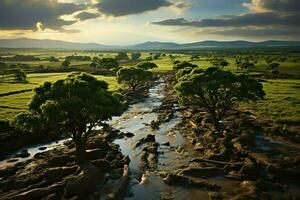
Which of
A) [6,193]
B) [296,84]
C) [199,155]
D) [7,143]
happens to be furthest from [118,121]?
[296,84]

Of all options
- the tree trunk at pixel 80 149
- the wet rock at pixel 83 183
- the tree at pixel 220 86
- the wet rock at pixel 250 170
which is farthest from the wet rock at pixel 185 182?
the tree at pixel 220 86

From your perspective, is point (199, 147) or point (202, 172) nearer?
point (202, 172)

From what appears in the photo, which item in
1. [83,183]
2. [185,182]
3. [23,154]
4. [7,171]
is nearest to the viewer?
[83,183]

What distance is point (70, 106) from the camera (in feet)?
148

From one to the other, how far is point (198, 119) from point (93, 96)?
36.9 meters

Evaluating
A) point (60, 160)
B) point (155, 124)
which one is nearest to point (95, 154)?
point (60, 160)

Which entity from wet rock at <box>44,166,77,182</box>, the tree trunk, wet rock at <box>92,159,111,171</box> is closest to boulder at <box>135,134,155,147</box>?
wet rock at <box>92,159,111,171</box>

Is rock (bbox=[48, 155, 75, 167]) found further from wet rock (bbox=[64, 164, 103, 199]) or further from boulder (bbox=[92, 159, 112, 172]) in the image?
wet rock (bbox=[64, 164, 103, 199])

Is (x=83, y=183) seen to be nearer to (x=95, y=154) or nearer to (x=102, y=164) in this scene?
(x=102, y=164)

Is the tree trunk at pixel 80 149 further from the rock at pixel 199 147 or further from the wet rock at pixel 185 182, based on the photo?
the rock at pixel 199 147

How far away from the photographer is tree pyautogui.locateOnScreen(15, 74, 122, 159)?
4509 centimetres

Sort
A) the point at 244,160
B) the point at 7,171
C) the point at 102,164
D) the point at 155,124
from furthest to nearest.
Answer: the point at 155,124 → the point at 244,160 → the point at 7,171 → the point at 102,164

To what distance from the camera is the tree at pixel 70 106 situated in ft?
148

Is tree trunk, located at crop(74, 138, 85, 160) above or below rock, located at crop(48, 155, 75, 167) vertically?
above
